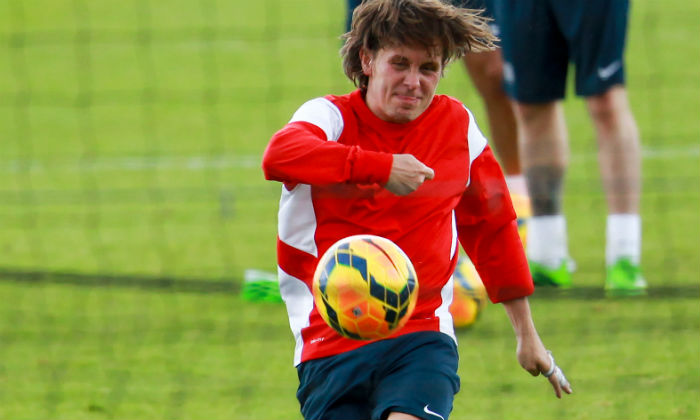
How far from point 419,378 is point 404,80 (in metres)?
0.82

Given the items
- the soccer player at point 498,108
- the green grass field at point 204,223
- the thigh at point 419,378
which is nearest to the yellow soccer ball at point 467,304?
the green grass field at point 204,223

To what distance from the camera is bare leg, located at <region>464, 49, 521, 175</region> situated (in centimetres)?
651

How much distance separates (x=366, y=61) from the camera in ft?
11.7

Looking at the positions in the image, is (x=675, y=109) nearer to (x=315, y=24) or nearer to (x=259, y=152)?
(x=259, y=152)

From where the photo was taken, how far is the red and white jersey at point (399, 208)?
3.43m

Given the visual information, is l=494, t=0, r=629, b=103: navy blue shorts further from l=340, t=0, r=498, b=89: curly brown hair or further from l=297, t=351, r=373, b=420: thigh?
l=297, t=351, r=373, b=420: thigh

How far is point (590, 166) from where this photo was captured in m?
9.52

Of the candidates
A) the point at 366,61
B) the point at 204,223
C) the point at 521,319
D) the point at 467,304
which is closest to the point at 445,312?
the point at 521,319

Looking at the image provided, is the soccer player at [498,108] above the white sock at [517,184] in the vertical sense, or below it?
above

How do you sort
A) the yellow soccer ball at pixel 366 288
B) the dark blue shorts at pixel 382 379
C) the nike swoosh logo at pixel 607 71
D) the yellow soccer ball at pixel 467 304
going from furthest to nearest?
the nike swoosh logo at pixel 607 71 → the yellow soccer ball at pixel 467 304 → the dark blue shorts at pixel 382 379 → the yellow soccer ball at pixel 366 288

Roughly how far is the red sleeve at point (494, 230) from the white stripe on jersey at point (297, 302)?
1.76 ft

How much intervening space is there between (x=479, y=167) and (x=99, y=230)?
4.70 meters

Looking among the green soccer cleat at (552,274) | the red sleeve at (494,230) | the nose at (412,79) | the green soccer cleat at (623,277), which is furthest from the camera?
the green soccer cleat at (552,274)

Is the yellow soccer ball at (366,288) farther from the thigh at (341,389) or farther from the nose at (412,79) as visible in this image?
the nose at (412,79)
